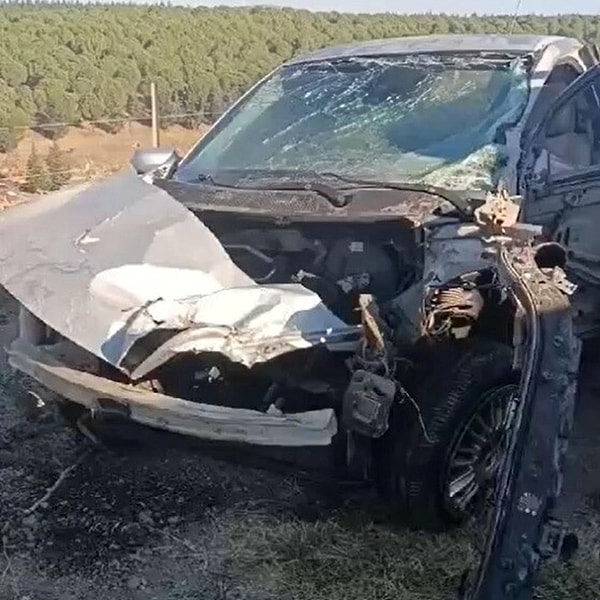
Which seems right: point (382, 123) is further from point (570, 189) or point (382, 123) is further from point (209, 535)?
point (209, 535)

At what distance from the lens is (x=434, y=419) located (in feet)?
12.0

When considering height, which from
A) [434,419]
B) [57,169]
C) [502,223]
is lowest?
[57,169]

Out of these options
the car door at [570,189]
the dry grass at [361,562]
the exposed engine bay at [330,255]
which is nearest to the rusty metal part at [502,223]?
the exposed engine bay at [330,255]

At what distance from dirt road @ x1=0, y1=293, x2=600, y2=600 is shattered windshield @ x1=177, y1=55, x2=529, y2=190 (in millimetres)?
1369

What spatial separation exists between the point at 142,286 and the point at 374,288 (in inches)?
40.6

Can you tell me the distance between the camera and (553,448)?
8.77 ft

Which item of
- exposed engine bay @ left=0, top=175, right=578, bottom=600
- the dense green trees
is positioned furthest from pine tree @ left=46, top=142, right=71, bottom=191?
exposed engine bay @ left=0, top=175, right=578, bottom=600

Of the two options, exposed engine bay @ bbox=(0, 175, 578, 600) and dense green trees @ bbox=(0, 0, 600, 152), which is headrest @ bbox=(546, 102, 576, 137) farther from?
dense green trees @ bbox=(0, 0, 600, 152)

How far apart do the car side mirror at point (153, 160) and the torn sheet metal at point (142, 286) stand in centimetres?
84

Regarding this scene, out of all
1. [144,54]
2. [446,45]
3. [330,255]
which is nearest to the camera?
[330,255]

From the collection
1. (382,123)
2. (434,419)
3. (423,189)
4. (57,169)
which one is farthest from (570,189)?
(57,169)

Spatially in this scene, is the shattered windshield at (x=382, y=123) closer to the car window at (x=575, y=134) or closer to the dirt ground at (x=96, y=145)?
the car window at (x=575, y=134)

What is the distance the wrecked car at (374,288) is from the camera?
10.8 ft

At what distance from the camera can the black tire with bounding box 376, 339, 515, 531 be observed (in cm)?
364
